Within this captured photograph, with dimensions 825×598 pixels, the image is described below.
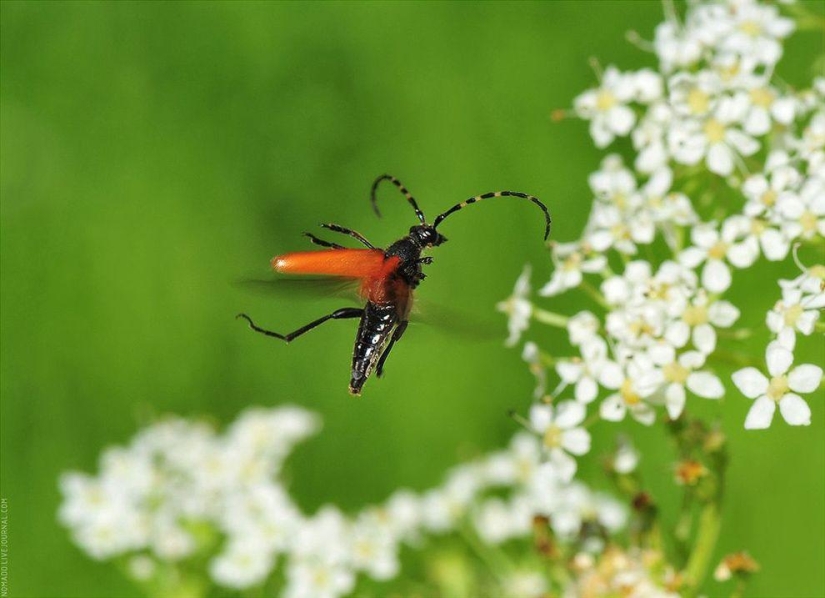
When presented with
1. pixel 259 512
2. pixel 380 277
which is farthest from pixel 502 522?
pixel 380 277

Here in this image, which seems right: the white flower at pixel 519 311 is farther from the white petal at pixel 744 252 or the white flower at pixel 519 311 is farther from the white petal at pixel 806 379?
the white petal at pixel 806 379

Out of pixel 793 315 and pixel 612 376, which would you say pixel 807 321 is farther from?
pixel 612 376

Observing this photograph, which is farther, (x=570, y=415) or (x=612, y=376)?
(x=570, y=415)

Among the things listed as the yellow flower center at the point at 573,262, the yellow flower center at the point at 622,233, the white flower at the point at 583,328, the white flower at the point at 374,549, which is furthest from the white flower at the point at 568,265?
the white flower at the point at 374,549

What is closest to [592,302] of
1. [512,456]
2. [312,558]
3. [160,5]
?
[512,456]

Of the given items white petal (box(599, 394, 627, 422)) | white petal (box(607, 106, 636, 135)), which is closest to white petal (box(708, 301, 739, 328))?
white petal (box(599, 394, 627, 422))

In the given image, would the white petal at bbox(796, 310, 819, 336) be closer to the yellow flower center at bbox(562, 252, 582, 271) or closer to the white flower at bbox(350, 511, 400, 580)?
the yellow flower center at bbox(562, 252, 582, 271)
